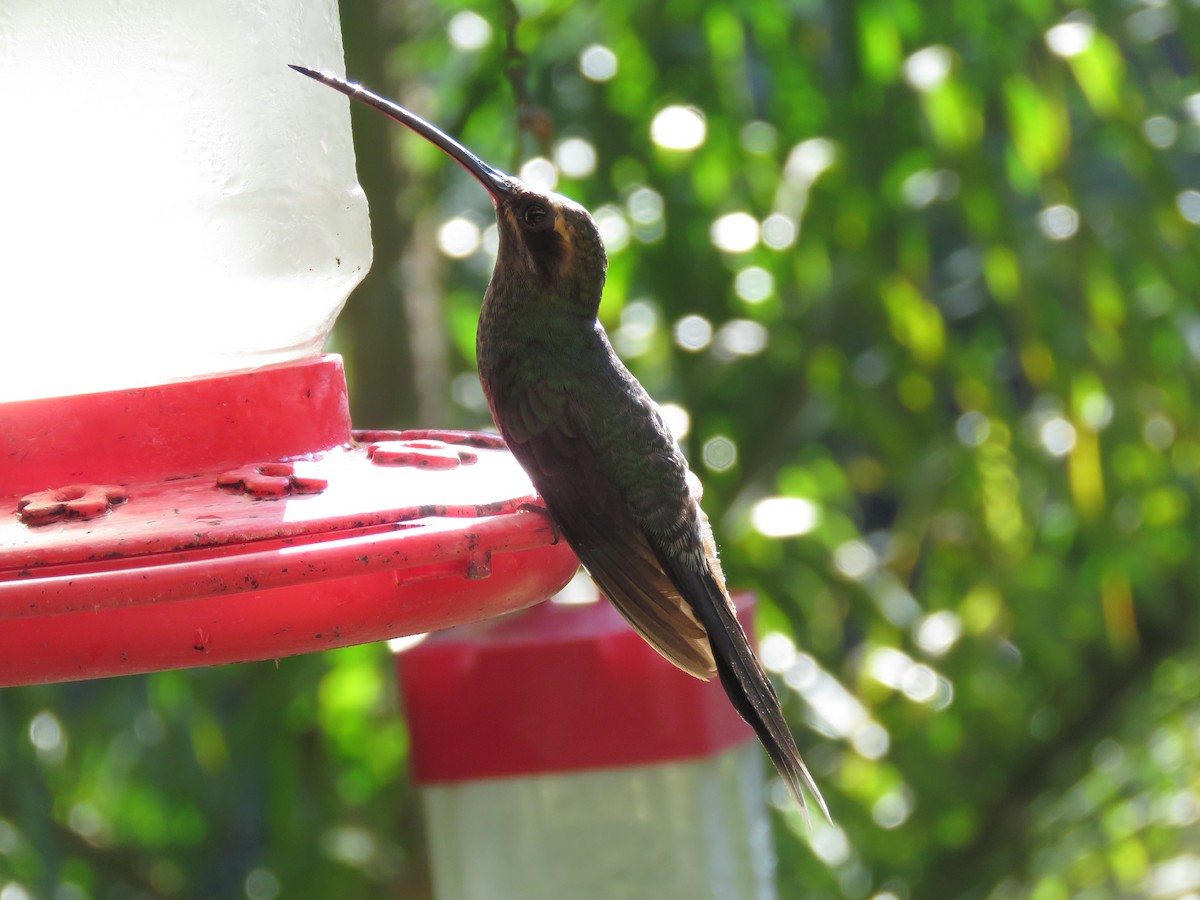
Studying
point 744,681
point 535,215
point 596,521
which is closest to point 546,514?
point 596,521

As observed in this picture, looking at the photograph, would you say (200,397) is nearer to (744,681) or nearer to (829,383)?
(744,681)

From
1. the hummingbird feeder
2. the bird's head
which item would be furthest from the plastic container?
the bird's head

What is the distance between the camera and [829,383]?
272 cm

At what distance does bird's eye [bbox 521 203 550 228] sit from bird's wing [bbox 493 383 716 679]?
0.18m

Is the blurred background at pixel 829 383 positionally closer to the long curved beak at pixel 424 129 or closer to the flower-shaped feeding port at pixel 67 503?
the long curved beak at pixel 424 129

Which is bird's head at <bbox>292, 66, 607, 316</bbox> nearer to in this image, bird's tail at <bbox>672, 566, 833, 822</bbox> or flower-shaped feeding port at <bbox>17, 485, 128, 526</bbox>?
bird's tail at <bbox>672, 566, 833, 822</bbox>

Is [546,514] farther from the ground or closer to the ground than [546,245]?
closer to the ground

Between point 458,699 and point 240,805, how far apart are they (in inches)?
48.4

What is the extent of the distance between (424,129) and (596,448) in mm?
458

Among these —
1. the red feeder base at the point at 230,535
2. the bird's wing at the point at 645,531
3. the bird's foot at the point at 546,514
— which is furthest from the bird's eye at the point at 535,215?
the bird's foot at the point at 546,514

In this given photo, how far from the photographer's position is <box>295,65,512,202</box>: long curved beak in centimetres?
126

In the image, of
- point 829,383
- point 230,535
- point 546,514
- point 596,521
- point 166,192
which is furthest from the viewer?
point 829,383

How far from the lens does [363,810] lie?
288 cm

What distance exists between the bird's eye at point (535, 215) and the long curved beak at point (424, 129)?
44mm
